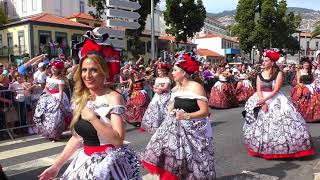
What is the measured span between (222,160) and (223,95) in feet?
26.9

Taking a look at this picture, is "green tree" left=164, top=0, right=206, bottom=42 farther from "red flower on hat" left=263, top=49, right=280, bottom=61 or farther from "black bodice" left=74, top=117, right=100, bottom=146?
"black bodice" left=74, top=117, right=100, bottom=146

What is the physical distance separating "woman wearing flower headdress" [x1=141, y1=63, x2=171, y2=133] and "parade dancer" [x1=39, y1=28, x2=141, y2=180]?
602 centimetres

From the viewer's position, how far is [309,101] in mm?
11352

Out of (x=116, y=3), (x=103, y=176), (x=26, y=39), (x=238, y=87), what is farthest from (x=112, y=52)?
(x=26, y=39)

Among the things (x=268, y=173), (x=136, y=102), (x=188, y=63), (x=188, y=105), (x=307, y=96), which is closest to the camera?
(x=188, y=105)

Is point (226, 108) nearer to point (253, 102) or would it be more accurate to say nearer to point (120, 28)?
point (120, 28)

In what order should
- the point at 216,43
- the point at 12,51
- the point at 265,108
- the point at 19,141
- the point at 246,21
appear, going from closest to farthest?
the point at 265,108
the point at 19,141
the point at 246,21
the point at 12,51
the point at 216,43

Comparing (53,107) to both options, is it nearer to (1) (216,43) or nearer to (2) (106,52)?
(2) (106,52)

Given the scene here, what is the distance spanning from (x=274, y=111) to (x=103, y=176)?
4.57 metres

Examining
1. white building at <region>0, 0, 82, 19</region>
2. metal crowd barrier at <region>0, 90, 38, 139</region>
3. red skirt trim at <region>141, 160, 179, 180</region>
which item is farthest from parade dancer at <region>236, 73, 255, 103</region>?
white building at <region>0, 0, 82, 19</region>

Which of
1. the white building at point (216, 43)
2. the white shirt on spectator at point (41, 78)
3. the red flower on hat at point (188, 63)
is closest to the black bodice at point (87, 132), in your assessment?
the red flower on hat at point (188, 63)

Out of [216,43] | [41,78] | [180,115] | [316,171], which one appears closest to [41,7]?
[216,43]

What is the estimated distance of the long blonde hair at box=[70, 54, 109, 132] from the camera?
3.15 meters

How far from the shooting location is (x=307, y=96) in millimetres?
11336
